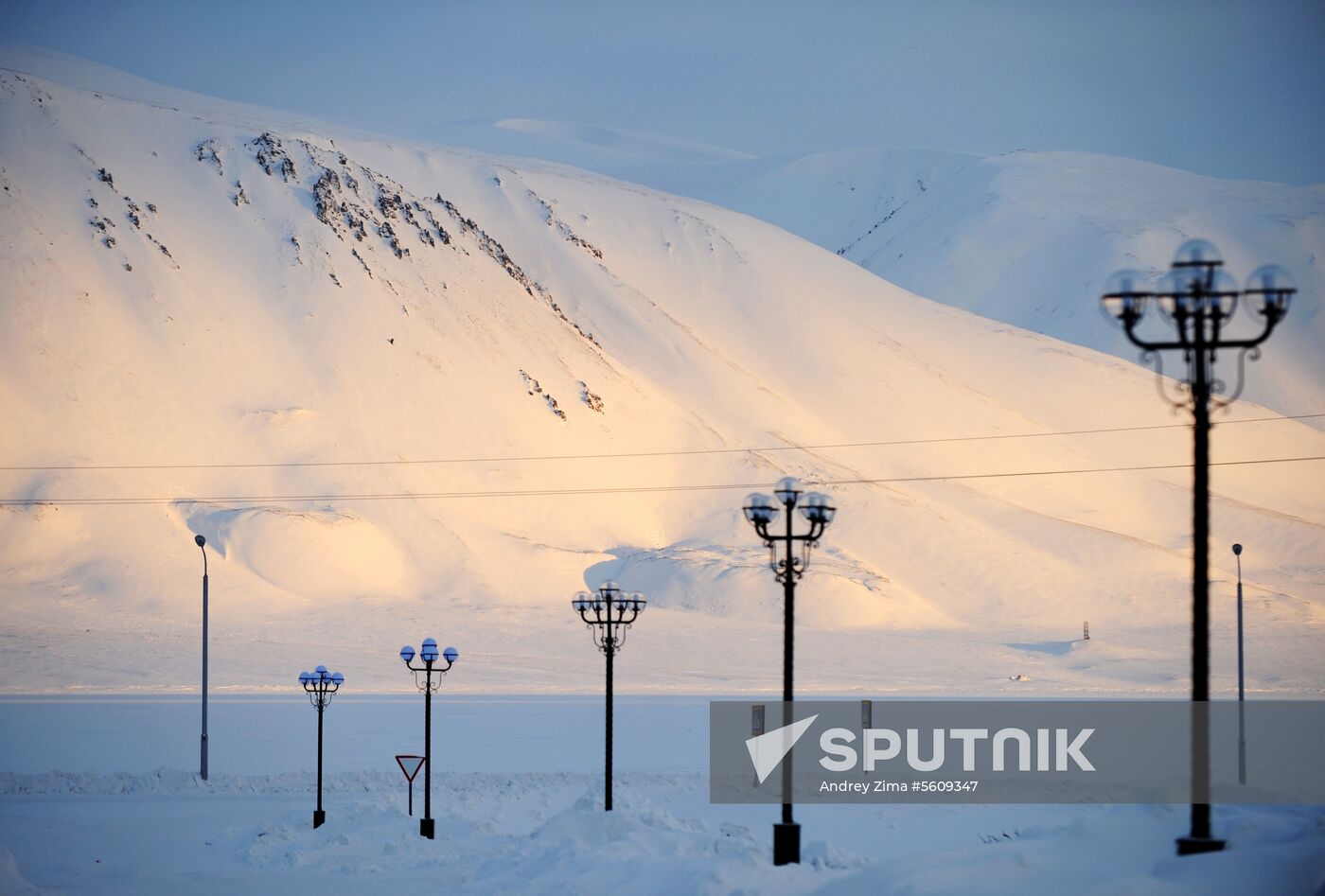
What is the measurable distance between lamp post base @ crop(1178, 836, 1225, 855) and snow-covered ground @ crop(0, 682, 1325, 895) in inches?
7.1

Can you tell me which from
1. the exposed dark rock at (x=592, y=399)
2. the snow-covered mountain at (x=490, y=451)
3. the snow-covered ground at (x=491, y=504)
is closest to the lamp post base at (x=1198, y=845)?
the snow-covered ground at (x=491, y=504)

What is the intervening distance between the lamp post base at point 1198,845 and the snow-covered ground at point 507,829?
18 cm

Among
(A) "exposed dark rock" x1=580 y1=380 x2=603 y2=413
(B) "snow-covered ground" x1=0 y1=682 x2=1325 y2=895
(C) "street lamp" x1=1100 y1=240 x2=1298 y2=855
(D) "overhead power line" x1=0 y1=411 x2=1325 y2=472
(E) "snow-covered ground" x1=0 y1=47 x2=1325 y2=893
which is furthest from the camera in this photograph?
(A) "exposed dark rock" x1=580 y1=380 x2=603 y2=413

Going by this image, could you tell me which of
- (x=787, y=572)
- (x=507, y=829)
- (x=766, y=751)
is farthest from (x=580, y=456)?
(x=787, y=572)

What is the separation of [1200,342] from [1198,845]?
437 cm

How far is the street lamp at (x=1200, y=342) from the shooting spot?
44.6ft

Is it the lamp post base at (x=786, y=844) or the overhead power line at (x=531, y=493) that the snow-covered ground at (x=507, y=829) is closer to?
the lamp post base at (x=786, y=844)

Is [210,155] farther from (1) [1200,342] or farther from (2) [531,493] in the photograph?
(1) [1200,342]

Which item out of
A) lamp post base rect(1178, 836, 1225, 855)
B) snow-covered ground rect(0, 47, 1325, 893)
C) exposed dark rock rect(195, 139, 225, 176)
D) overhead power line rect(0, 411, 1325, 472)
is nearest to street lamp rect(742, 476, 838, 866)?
snow-covered ground rect(0, 47, 1325, 893)

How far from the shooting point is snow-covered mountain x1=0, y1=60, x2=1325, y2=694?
278ft

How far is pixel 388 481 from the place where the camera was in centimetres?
10475

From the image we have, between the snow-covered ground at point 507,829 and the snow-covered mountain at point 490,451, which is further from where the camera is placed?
the snow-covered mountain at point 490,451

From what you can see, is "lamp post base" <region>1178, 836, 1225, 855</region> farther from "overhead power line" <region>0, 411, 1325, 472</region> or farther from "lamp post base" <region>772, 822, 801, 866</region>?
"overhead power line" <region>0, 411, 1325, 472</region>

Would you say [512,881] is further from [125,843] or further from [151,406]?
[151,406]
